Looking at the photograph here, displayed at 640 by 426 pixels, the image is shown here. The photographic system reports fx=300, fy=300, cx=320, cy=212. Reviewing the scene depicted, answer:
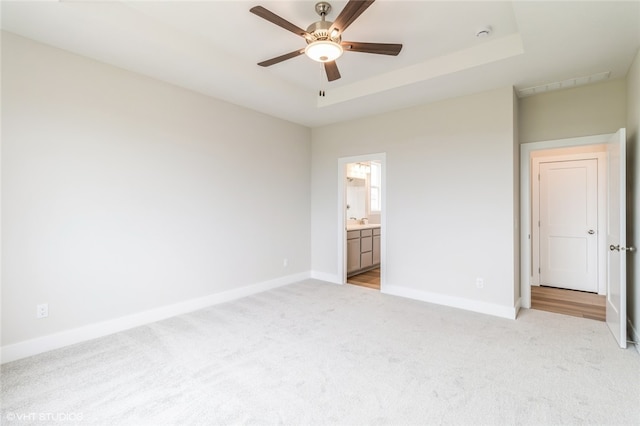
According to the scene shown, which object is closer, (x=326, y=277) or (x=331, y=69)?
(x=331, y=69)

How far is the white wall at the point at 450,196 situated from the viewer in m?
3.50

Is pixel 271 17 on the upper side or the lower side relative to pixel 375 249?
upper

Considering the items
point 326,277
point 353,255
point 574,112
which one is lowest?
point 326,277

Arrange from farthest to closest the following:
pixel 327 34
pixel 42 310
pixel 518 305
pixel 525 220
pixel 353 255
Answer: pixel 353 255, pixel 525 220, pixel 518 305, pixel 42 310, pixel 327 34

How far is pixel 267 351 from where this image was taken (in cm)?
263

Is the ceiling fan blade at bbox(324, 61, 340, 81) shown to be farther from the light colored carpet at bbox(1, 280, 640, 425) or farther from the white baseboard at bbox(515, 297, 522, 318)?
the white baseboard at bbox(515, 297, 522, 318)

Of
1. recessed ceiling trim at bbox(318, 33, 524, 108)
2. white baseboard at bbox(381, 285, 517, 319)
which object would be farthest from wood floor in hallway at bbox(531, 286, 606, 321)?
recessed ceiling trim at bbox(318, 33, 524, 108)

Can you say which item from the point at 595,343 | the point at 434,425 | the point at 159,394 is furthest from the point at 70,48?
the point at 595,343

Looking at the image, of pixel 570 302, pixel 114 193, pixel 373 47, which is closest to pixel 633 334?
pixel 570 302

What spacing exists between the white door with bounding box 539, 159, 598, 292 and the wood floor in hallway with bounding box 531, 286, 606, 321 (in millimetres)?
253

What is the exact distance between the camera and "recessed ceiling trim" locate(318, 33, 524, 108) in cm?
280

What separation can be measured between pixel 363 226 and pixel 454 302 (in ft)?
8.13

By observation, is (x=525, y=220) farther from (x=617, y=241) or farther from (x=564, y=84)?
(x=564, y=84)

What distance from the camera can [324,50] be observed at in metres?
2.27
